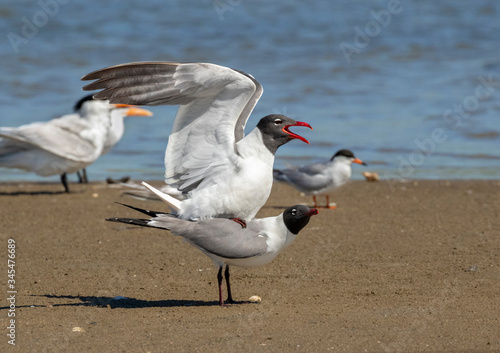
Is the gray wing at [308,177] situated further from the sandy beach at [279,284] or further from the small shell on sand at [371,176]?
the small shell on sand at [371,176]

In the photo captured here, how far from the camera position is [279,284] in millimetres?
5547

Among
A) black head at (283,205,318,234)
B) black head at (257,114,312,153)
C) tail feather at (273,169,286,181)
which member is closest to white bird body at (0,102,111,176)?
tail feather at (273,169,286,181)

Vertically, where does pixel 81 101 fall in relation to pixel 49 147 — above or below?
above

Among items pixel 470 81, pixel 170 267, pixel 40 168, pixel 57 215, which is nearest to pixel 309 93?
pixel 470 81

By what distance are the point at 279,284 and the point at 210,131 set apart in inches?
47.6

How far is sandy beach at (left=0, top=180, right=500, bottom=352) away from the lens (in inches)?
168

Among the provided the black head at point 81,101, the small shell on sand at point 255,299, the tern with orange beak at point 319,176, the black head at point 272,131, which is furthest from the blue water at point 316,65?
the small shell on sand at point 255,299

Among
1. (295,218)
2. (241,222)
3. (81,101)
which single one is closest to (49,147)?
(81,101)

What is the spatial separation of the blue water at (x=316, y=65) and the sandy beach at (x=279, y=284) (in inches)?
108

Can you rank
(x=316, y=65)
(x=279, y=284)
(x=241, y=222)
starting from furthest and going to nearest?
1. (x=316, y=65)
2. (x=279, y=284)
3. (x=241, y=222)

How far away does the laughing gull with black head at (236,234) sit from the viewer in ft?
16.2

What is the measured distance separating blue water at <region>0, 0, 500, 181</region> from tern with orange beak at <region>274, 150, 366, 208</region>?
1585 millimetres

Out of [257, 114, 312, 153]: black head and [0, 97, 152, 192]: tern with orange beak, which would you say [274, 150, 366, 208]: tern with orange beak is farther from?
[257, 114, 312, 153]: black head

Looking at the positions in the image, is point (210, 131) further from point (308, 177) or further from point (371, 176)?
point (371, 176)
